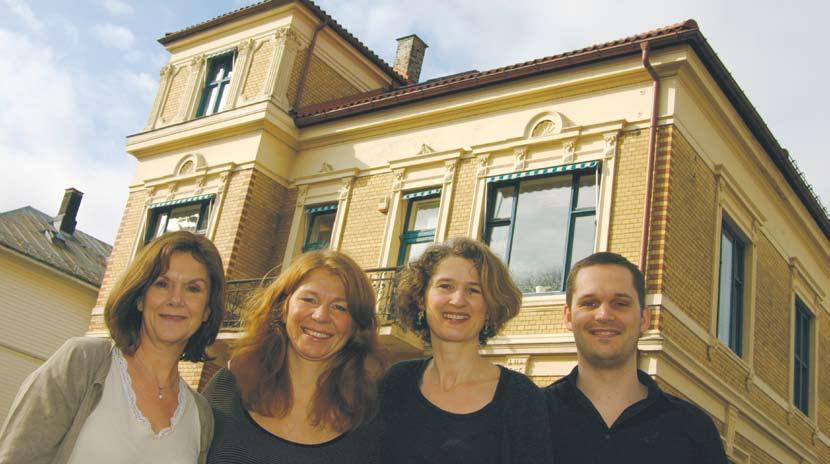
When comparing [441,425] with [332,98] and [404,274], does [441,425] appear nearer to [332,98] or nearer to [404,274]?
[404,274]

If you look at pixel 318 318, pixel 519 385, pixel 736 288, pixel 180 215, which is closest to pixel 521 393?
pixel 519 385

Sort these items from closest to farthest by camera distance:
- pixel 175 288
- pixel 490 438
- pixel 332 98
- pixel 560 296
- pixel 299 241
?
1. pixel 490 438
2. pixel 175 288
3. pixel 560 296
4. pixel 299 241
5. pixel 332 98

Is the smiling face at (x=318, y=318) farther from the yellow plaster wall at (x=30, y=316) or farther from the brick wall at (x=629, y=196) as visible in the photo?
the yellow plaster wall at (x=30, y=316)

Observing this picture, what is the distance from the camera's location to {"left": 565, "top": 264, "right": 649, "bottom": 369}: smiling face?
392 centimetres

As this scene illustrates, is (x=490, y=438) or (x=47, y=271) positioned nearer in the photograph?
(x=490, y=438)

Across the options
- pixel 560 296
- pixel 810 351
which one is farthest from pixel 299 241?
pixel 810 351

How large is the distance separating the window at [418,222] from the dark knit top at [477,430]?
1025 cm

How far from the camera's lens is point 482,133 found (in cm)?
1391

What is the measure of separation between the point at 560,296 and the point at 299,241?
5.74 m

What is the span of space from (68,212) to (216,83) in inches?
626

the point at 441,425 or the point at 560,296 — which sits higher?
the point at 560,296

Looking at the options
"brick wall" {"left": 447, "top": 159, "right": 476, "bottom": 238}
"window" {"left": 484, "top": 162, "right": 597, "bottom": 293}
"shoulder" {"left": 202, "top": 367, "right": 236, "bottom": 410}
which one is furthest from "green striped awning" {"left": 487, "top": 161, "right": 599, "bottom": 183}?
"shoulder" {"left": 202, "top": 367, "right": 236, "bottom": 410}

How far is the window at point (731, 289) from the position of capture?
13387mm

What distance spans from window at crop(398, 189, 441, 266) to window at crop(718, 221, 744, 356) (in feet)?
15.8
